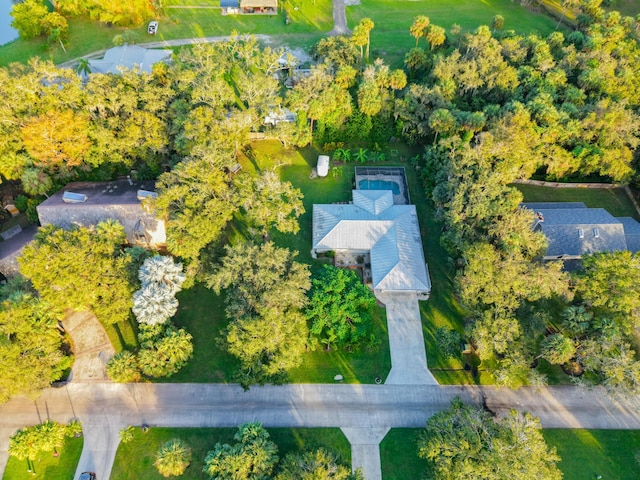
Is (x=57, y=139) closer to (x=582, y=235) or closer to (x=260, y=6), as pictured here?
(x=260, y=6)

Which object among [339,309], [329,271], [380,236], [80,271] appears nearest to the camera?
[80,271]

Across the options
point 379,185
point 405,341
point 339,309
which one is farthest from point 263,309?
point 379,185

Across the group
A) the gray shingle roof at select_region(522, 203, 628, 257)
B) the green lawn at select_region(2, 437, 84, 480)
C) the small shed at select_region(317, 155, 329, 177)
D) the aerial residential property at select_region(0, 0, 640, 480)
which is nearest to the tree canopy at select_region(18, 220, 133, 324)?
the aerial residential property at select_region(0, 0, 640, 480)

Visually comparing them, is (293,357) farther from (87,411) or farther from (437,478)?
(87,411)

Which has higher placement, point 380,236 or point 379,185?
point 379,185

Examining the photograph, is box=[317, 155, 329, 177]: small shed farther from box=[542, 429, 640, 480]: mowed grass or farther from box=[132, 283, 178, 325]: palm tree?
box=[542, 429, 640, 480]: mowed grass

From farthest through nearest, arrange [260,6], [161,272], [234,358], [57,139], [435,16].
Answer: [435,16] < [260,6] < [57,139] < [234,358] < [161,272]

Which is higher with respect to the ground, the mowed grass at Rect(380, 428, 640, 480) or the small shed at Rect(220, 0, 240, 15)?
the small shed at Rect(220, 0, 240, 15)
